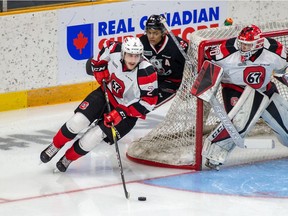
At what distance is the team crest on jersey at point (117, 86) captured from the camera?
24.1 feet

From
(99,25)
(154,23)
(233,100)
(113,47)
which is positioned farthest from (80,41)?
(233,100)

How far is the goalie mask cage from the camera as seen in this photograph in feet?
24.8

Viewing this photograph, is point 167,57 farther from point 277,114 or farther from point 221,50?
point 277,114

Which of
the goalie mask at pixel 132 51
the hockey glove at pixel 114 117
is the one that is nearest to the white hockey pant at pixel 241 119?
the hockey glove at pixel 114 117

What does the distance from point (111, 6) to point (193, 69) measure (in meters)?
1.90

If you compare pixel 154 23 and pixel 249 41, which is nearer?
pixel 249 41

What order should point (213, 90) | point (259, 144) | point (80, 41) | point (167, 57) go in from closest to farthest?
1. point (213, 90)
2. point (259, 144)
3. point (167, 57)
4. point (80, 41)

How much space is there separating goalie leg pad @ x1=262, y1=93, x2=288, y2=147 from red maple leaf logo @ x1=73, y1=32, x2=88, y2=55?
2.13 meters

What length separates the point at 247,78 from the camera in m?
7.37

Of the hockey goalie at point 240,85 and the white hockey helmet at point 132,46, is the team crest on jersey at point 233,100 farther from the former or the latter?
the white hockey helmet at point 132,46

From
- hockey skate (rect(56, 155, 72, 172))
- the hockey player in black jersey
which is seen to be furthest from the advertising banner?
hockey skate (rect(56, 155, 72, 172))

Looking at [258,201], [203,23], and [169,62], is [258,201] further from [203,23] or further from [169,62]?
[203,23]

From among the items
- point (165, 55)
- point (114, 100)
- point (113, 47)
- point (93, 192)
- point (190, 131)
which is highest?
point (113, 47)

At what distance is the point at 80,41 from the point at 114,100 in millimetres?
1875
